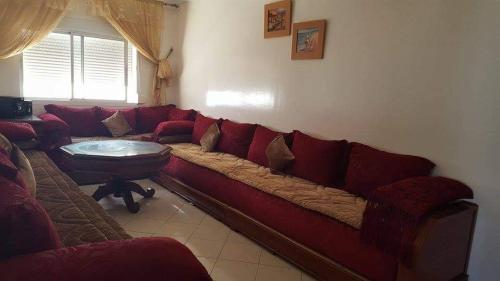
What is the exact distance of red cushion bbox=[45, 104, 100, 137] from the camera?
14.3 feet

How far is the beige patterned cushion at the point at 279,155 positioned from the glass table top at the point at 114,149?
3.39 ft

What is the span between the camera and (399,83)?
257 cm

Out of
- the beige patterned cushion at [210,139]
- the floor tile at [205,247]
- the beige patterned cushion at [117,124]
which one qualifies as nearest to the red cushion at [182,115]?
the beige patterned cushion at [117,124]

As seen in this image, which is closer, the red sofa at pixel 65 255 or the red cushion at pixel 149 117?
the red sofa at pixel 65 255

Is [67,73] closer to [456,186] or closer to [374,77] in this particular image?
[374,77]

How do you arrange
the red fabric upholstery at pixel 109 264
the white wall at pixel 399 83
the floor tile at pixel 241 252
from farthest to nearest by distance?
the floor tile at pixel 241 252 < the white wall at pixel 399 83 < the red fabric upholstery at pixel 109 264

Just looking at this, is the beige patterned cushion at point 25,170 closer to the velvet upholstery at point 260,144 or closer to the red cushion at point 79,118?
the velvet upholstery at point 260,144

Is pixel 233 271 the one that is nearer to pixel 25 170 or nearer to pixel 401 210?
pixel 401 210

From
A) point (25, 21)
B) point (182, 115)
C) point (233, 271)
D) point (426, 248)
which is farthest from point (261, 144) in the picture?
point (25, 21)

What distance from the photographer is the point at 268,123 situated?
12.4 ft

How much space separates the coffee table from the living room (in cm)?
2

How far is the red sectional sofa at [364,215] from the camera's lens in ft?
5.94

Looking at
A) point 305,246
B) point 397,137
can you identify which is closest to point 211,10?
point 397,137

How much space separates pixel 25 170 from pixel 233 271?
1407 mm
